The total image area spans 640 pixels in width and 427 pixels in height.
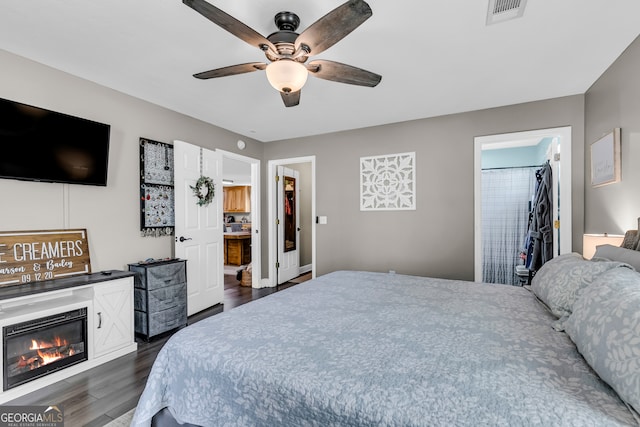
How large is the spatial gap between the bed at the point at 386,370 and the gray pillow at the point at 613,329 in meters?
0.01

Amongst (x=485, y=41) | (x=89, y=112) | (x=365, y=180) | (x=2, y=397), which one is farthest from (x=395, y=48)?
(x=2, y=397)

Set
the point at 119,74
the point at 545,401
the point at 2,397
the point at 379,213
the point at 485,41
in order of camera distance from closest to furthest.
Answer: the point at 545,401, the point at 2,397, the point at 485,41, the point at 119,74, the point at 379,213

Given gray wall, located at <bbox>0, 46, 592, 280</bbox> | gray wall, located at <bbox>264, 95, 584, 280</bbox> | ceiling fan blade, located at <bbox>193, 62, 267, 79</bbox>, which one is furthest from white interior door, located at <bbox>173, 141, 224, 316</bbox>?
ceiling fan blade, located at <bbox>193, 62, 267, 79</bbox>

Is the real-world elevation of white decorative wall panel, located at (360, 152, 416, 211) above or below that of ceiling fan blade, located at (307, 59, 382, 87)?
below

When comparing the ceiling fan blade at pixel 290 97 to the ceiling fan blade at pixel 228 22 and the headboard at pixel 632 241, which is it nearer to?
the ceiling fan blade at pixel 228 22

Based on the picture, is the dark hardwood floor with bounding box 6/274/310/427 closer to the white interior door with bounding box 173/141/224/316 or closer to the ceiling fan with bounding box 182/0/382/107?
the white interior door with bounding box 173/141/224/316

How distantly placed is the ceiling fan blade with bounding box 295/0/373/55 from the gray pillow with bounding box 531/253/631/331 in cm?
167

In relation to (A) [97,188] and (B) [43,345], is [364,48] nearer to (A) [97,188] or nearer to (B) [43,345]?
(A) [97,188]

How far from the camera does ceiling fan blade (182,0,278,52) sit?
144cm

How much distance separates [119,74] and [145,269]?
1.81 meters

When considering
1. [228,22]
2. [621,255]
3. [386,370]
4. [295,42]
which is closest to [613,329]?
[386,370]

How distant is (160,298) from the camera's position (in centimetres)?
304

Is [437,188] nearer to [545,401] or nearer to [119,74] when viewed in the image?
[545,401]

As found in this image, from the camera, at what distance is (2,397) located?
77.4 inches
